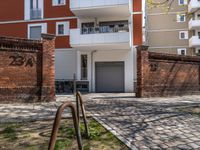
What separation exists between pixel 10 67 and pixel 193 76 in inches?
519

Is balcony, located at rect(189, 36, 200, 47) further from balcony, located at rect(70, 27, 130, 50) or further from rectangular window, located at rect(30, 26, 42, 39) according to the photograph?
rectangular window, located at rect(30, 26, 42, 39)

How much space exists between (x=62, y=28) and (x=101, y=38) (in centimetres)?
499

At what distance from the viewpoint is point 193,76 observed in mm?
18750

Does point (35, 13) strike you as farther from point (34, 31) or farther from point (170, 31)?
point (170, 31)

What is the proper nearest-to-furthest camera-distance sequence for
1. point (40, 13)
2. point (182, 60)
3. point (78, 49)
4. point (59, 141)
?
point (59, 141) → point (182, 60) → point (78, 49) → point (40, 13)

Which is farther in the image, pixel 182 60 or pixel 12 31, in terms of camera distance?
pixel 12 31

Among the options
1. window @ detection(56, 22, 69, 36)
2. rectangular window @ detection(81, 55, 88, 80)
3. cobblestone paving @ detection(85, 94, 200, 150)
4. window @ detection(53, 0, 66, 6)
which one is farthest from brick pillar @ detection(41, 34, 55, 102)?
window @ detection(53, 0, 66, 6)

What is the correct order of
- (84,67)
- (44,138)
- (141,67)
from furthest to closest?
(84,67) < (141,67) < (44,138)

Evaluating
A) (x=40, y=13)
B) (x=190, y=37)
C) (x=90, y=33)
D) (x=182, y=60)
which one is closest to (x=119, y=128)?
(x=182, y=60)

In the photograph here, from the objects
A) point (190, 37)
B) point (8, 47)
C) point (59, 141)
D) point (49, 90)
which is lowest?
point (59, 141)

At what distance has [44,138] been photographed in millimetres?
5707

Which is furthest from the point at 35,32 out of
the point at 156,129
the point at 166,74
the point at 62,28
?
the point at 156,129

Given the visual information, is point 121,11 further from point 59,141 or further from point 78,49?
point 59,141

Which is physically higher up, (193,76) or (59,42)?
(59,42)
